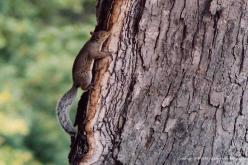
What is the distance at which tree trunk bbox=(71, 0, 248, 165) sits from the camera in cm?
192

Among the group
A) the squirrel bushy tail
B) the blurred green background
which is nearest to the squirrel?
the squirrel bushy tail

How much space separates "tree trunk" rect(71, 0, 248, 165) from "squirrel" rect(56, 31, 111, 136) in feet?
0.20

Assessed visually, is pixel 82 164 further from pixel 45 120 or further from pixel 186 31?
pixel 45 120

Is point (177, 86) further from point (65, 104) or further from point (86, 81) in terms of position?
point (65, 104)

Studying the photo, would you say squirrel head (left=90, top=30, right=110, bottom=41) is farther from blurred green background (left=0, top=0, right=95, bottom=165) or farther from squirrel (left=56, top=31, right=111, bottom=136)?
blurred green background (left=0, top=0, right=95, bottom=165)

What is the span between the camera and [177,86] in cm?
194

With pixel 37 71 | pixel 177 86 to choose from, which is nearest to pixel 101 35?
pixel 177 86

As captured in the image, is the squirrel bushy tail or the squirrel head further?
the squirrel bushy tail

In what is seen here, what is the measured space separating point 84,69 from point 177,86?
0.35m

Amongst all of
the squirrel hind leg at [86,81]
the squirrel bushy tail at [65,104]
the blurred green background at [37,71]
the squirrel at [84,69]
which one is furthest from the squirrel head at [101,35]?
the blurred green background at [37,71]

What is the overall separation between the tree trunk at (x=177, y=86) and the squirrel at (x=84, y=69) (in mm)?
60

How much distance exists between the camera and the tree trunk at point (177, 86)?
75.4 inches

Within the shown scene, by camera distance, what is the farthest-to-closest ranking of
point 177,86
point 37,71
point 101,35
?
point 37,71
point 101,35
point 177,86

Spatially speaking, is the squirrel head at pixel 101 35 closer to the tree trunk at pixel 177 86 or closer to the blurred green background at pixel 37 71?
the tree trunk at pixel 177 86
